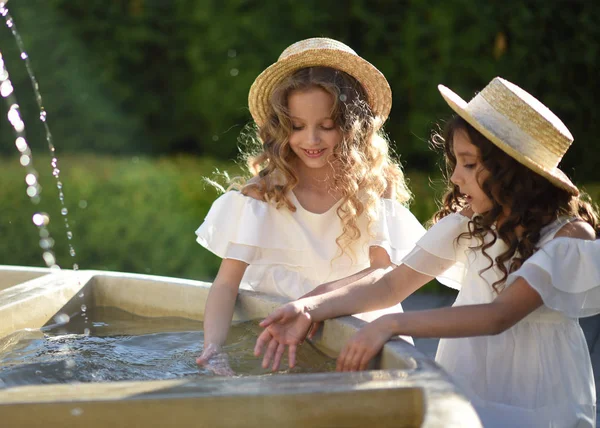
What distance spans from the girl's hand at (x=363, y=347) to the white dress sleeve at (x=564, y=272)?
1.18 ft

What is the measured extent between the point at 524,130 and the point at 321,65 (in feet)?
3.17

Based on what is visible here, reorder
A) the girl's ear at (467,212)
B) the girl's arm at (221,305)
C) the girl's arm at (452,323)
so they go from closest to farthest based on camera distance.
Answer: the girl's arm at (452,323), the girl's ear at (467,212), the girl's arm at (221,305)

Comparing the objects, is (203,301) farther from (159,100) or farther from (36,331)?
(159,100)

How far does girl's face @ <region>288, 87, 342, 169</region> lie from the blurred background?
237 centimetres

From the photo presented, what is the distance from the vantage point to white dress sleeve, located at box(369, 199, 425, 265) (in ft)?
9.34

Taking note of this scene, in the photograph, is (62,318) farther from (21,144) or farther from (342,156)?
(21,144)

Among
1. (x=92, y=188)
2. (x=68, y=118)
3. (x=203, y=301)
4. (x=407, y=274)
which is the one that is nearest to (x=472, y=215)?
(x=407, y=274)

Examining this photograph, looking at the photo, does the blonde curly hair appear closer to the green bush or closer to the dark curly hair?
the dark curly hair

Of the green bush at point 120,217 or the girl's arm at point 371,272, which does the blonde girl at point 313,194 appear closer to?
the girl's arm at point 371,272

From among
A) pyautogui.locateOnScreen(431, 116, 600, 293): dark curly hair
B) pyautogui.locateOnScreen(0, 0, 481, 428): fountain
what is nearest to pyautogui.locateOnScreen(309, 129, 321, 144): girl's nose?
pyautogui.locateOnScreen(431, 116, 600, 293): dark curly hair

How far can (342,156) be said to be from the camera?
9.44 ft

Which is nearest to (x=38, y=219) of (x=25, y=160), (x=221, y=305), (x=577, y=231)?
(x=25, y=160)

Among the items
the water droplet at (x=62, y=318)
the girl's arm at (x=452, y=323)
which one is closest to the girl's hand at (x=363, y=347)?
the girl's arm at (x=452, y=323)

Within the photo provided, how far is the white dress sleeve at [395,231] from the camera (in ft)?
9.34
